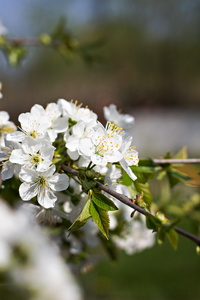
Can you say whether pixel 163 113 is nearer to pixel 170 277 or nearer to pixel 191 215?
pixel 170 277

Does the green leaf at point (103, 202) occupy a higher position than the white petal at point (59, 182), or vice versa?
the white petal at point (59, 182)

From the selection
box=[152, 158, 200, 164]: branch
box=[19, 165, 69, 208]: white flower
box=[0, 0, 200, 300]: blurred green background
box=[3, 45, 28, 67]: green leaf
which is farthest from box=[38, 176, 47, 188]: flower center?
box=[0, 0, 200, 300]: blurred green background

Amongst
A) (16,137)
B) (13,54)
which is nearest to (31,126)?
(16,137)

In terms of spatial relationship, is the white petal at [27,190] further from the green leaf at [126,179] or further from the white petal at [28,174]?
the green leaf at [126,179]

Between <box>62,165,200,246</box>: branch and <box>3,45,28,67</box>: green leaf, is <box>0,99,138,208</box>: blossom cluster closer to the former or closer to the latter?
<box>62,165,200,246</box>: branch

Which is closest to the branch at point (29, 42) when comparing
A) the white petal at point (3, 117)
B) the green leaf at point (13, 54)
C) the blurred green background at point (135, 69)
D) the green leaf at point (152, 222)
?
the green leaf at point (13, 54)

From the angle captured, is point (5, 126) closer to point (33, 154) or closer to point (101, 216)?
point (33, 154)

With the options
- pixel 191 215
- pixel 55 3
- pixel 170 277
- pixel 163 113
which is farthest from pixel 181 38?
pixel 191 215
